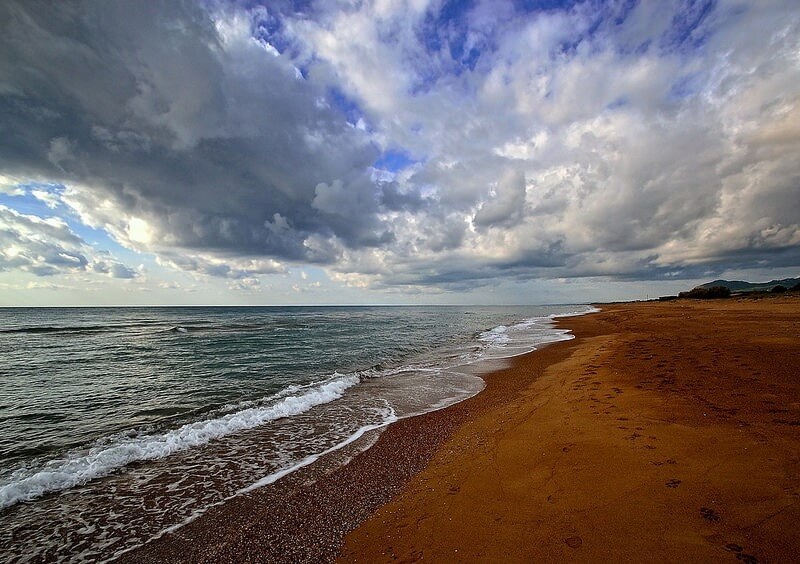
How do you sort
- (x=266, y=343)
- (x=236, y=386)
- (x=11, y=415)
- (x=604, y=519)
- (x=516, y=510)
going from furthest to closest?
(x=266, y=343) → (x=236, y=386) → (x=11, y=415) → (x=516, y=510) → (x=604, y=519)

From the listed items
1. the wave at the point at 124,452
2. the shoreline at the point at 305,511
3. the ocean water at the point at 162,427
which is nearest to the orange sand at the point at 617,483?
the shoreline at the point at 305,511

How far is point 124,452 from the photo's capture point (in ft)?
27.1

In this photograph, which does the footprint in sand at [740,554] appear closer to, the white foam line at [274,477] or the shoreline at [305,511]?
the shoreline at [305,511]

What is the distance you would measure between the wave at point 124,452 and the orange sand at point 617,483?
6237mm

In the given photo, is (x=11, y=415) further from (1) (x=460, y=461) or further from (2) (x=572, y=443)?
(2) (x=572, y=443)

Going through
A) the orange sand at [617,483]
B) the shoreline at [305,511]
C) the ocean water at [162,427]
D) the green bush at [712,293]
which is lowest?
the ocean water at [162,427]

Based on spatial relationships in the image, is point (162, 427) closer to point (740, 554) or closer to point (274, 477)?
point (274, 477)

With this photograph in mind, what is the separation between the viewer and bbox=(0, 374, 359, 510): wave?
685cm

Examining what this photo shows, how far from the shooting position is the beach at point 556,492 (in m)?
4.08

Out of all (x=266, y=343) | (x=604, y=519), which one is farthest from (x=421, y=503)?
(x=266, y=343)

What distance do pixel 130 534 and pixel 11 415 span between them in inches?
434

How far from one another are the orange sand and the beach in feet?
0.07

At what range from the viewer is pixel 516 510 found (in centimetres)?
497

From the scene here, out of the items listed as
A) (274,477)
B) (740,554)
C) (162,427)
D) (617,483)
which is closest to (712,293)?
(617,483)
